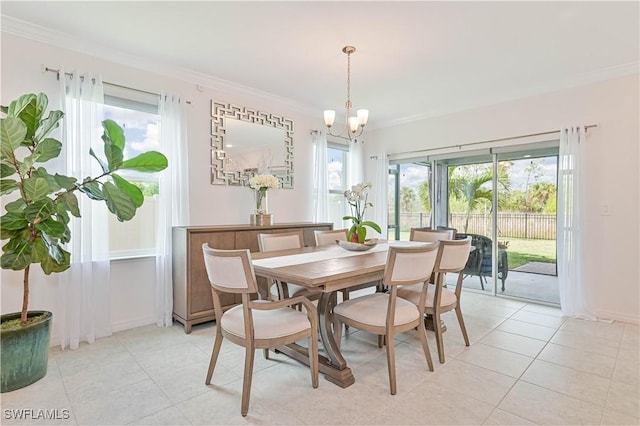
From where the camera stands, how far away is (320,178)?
4.80 m

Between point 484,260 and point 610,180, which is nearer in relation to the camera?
point 610,180

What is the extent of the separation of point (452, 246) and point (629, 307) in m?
2.42

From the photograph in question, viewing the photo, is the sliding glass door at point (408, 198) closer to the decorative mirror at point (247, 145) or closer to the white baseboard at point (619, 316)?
the decorative mirror at point (247, 145)

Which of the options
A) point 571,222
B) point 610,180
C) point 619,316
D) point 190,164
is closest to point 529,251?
point 571,222

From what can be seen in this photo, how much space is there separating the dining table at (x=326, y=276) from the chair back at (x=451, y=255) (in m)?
0.44

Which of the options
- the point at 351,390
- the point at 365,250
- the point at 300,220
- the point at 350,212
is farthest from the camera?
the point at 350,212

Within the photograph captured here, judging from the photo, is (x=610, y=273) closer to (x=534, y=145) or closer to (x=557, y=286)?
(x=557, y=286)

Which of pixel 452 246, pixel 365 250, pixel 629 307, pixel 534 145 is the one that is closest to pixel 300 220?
pixel 365 250

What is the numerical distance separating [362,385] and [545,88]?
3836 mm

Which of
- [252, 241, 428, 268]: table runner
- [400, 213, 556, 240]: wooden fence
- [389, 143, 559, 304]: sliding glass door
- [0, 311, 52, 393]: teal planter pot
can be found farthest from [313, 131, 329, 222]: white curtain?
[0, 311, 52, 393]: teal planter pot

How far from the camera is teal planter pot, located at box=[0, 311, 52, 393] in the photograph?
2.04 metres

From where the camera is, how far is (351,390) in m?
2.07

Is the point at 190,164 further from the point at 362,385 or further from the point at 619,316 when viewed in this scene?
the point at 619,316

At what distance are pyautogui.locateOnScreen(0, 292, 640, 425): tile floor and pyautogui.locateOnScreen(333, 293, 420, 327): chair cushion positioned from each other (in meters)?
0.41
